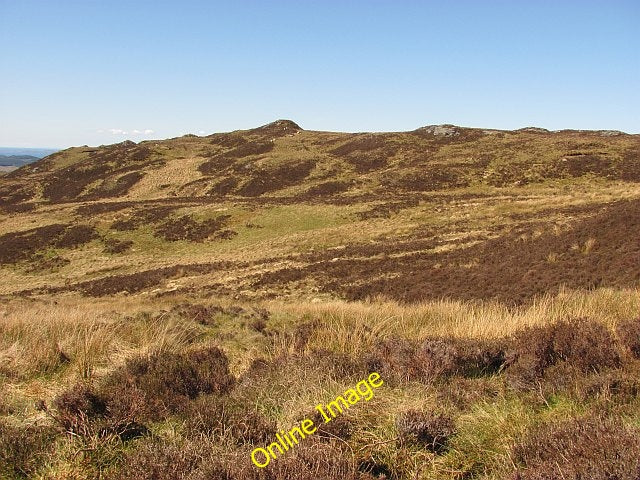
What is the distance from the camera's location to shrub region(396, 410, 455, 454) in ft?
11.5

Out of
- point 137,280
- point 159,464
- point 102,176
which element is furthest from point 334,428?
point 102,176

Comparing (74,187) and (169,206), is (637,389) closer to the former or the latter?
(169,206)

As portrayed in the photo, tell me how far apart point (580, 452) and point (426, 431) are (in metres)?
1.09

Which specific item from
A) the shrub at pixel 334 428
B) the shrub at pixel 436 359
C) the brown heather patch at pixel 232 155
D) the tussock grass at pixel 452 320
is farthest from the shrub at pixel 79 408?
the brown heather patch at pixel 232 155

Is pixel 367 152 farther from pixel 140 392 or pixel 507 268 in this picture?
pixel 140 392

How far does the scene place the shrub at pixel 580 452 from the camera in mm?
2611

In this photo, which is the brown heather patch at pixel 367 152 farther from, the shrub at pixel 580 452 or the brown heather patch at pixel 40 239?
the shrub at pixel 580 452

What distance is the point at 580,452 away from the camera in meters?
2.89

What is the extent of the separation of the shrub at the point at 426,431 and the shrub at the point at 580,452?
0.56 metres

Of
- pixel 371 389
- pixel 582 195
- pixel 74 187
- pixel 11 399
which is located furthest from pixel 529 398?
pixel 74 187

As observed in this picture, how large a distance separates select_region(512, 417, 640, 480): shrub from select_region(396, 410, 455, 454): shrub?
560mm

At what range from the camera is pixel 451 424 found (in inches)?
146

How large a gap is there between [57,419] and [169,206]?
1827 inches

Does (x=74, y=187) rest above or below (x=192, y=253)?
above
